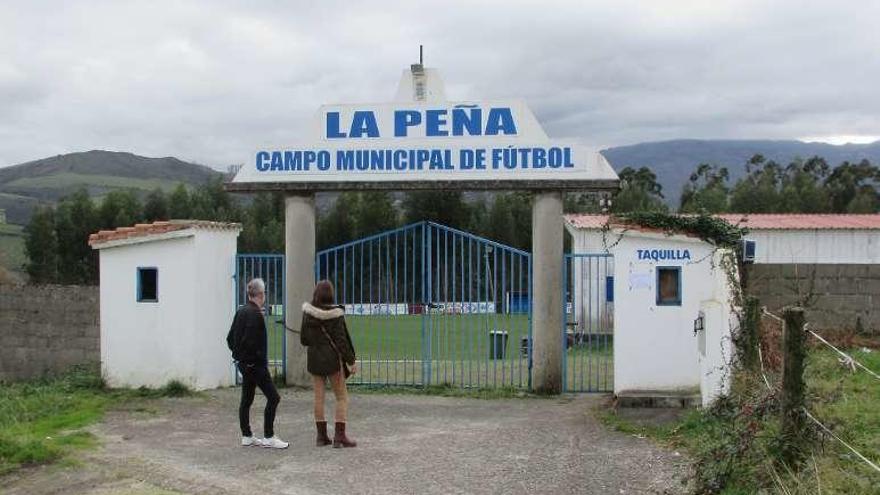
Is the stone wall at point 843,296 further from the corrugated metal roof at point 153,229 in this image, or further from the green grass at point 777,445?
the corrugated metal roof at point 153,229

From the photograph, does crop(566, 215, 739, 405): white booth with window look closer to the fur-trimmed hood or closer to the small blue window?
the small blue window

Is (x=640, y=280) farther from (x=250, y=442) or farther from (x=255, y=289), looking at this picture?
(x=250, y=442)

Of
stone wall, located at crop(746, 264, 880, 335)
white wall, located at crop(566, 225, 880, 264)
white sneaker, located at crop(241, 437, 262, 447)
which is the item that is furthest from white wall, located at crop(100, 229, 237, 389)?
white wall, located at crop(566, 225, 880, 264)

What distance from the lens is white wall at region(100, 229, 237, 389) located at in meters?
12.8

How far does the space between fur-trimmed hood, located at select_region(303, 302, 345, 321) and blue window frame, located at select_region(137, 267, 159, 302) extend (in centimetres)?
466

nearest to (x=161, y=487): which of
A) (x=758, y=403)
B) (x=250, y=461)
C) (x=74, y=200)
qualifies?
(x=250, y=461)

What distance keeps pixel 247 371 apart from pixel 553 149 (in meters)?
5.30

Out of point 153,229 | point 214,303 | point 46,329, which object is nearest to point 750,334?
point 214,303

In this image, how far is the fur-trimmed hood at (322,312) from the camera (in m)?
9.14

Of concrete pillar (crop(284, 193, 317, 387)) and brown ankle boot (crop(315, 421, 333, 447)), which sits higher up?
concrete pillar (crop(284, 193, 317, 387))

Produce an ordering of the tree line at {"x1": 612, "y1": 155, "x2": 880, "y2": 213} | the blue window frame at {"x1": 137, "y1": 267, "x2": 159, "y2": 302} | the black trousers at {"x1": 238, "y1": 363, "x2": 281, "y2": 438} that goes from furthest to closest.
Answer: the tree line at {"x1": 612, "y1": 155, "x2": 880, "y2": 213} → the blue window frame at {"x1": 137, "y1": 267, "x2": 159, "y2": 302} → the black trousers at {"x1": 238, "y1": 363, "x2": 281, "y2": 438}

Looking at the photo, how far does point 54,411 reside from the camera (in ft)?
38.0

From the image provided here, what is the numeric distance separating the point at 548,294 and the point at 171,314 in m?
5.06

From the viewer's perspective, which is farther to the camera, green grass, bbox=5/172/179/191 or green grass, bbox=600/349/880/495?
green grass, bbox=5/172/179/191
